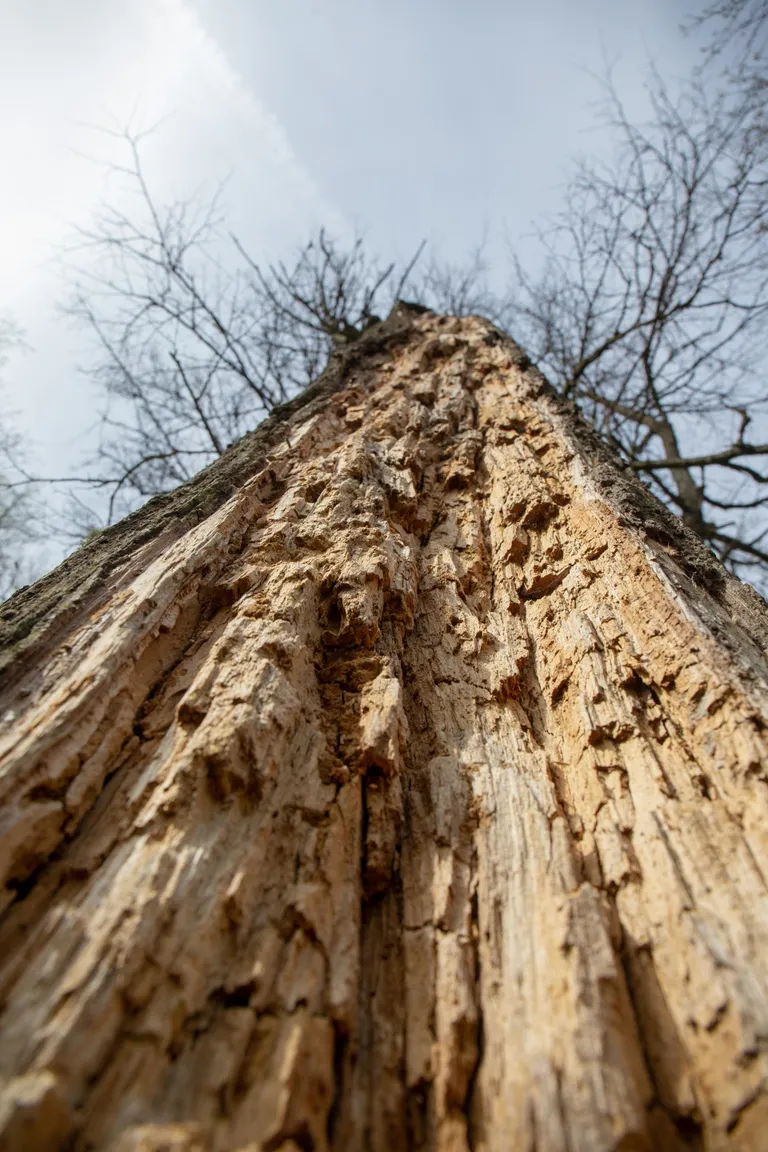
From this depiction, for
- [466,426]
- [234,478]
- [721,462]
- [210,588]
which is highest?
[721,462]

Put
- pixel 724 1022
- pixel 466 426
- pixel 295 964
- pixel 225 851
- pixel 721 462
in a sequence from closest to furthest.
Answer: pixel 724 1022
pixel 295 964
pixel 225 851
pixel 466 426
pixel 721 462

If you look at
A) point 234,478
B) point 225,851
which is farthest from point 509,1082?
point 234,478

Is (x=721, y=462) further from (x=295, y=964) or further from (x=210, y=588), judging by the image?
(x=295, y=964)

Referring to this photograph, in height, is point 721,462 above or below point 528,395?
above

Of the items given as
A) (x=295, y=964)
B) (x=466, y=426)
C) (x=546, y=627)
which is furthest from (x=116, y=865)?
(x=466, y=426)

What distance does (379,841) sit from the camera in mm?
1546

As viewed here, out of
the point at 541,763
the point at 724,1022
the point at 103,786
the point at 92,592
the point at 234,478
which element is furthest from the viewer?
the point at 234,478

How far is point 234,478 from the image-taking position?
2785 mm

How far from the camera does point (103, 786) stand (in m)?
1.49

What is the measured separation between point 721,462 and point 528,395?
3.16 m

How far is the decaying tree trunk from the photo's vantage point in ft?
3.45

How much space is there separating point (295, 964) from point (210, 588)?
130 centimetres

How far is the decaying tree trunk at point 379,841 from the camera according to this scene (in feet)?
3.45

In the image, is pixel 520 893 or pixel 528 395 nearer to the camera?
pixel 520 893
